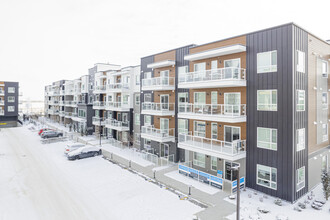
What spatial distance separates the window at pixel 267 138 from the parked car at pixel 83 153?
59.3ft

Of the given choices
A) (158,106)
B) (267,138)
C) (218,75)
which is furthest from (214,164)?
(158,106)

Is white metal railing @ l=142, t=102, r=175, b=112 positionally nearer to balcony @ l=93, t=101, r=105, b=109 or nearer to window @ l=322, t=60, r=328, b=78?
balcony @ l=93, t=101, r=105, b=109

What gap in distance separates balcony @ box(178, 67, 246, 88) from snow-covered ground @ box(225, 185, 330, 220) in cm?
797

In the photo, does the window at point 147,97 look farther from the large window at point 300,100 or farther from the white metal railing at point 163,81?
the large window at point 300,100

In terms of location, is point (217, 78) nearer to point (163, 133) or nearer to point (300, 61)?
point (300, 61)

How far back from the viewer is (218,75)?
16.1 metres

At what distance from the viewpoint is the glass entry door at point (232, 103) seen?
1543 cm

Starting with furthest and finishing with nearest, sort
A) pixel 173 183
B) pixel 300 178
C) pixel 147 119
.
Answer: pixel 147 119, pixel 173 183, pixel 300 178

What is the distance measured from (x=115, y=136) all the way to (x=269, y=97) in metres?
23.9

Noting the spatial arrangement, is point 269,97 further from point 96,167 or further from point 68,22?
point 68,22

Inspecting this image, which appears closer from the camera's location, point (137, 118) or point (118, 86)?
point (137, 118)

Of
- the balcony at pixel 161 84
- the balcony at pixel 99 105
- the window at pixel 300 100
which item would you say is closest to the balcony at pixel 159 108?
the balcony at pixel 161 84

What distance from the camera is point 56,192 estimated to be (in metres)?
14.2

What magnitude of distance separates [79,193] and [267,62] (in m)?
16.1
